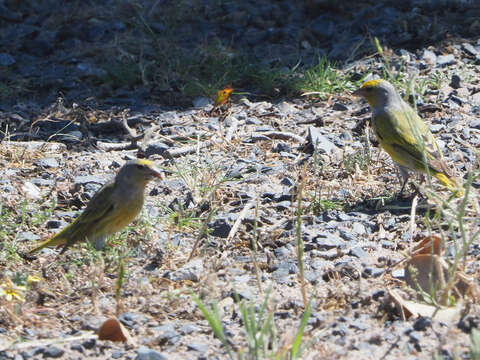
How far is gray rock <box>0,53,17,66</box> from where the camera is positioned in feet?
27.4

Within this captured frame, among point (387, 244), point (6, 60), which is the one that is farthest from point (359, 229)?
point (6, 60)

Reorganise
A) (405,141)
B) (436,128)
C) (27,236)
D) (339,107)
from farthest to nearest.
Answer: (339,107) < (436,128) < (405,141) < (27,236)

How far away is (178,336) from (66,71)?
4935mm

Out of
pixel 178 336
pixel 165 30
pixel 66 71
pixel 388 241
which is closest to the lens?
pixel 178 336

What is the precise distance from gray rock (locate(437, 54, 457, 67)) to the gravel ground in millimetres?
16

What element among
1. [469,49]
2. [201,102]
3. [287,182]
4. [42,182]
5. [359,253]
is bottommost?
[201,102]

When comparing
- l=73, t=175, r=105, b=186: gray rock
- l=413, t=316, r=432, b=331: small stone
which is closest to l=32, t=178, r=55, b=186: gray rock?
l=73, t=175, r=105, b=186: gray rock

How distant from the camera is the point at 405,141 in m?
5.71

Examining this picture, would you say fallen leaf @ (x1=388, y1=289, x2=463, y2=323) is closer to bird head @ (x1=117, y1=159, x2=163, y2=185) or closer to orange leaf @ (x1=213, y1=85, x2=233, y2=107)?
bird head @ (x1=117, y1=159, x2=163, y2=185)

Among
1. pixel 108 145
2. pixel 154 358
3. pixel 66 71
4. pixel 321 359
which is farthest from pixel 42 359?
pixel 66 71

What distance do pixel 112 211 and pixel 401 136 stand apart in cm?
226

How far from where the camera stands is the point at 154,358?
3631mm

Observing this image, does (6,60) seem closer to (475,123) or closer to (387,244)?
(475,123)

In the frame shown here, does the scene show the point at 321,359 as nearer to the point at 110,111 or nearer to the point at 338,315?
the point at 338,315
